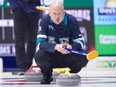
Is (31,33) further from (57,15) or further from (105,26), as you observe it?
(105,26)

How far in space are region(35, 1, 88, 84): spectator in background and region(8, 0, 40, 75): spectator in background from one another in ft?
3.75

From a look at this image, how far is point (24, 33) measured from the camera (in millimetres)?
4676

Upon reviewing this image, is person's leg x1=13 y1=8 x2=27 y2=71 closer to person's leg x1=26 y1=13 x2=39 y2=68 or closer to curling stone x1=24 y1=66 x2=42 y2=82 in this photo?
person's leg x1=26 y1=13 x2=39 y2=68

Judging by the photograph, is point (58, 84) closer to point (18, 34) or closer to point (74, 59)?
point (74, 59)

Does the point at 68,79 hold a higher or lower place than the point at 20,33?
lower

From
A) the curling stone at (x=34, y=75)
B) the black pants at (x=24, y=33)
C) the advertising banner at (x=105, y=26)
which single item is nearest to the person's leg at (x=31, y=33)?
the black pants at (x=24, y=33)

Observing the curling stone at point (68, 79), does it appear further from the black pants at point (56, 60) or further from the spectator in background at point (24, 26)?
the spectator in background at point (24, 26)

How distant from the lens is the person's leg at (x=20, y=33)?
4.56 metres

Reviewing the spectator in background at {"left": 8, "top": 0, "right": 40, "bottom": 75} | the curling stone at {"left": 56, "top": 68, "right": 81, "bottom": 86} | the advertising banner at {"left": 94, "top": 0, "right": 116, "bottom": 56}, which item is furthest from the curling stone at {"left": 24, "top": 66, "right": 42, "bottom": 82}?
the advertising banner at {"left": 94, "top": 0, "right": 116, "bottom": 56}

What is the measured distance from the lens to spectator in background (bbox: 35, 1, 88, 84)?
132 inches

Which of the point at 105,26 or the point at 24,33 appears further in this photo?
the point at 105,26

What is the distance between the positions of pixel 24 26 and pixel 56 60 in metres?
1.29

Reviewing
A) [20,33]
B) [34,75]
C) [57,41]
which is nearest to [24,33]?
[20,33]

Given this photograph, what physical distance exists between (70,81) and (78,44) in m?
0.33
